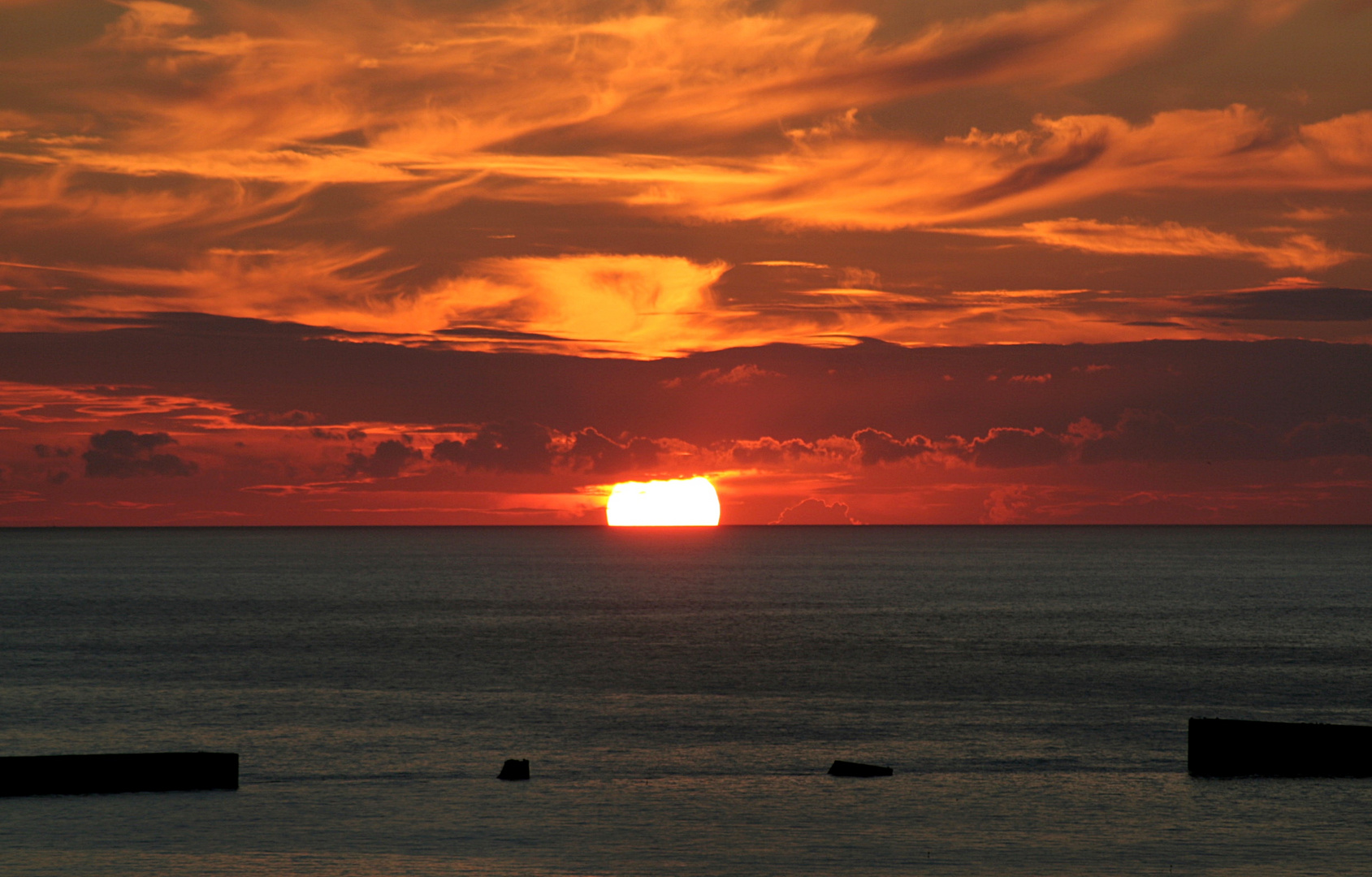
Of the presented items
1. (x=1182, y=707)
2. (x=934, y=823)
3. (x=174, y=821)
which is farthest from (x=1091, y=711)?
(x=174, y=821)

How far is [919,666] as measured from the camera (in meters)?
99.3

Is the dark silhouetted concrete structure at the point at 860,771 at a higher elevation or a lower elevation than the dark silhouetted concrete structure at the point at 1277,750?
lower

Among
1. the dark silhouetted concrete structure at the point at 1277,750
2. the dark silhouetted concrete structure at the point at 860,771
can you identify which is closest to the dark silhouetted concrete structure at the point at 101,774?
the dark silhouetted concrete structure at the point at 860,771

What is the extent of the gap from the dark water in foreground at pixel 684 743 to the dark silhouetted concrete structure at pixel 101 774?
0.76 meters

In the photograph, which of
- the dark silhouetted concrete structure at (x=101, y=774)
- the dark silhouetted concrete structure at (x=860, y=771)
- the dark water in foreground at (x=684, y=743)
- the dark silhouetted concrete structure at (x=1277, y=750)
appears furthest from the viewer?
the dark silhouetted concrete structure at (x=860, y=771)

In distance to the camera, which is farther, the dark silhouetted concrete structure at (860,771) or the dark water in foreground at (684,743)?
the dark silhouetted concrete structure at (860,771)

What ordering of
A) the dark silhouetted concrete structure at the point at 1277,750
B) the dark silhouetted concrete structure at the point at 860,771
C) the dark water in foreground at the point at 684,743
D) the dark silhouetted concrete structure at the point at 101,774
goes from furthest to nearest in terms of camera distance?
the dark silhouetted concrete structure at the point at 860,771, the dark silhouetted concrete structure at the point at 1277,750, the dark silhouetted concrete structure at the point at 101,774, the dark water in foreground at the point at 684,743

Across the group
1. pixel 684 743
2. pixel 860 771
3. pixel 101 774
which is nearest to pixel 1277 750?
pixel 860 771

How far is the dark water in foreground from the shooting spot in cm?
4216

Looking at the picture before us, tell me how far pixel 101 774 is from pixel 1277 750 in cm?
4332

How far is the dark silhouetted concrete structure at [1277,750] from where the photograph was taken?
52.7m

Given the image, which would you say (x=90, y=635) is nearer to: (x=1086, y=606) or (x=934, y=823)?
(x=934, y=823)

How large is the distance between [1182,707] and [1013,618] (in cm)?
7124

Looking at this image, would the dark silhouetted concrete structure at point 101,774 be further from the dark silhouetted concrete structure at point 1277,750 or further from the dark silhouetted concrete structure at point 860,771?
the dark silhouetted concrete structure at point 1277,750
